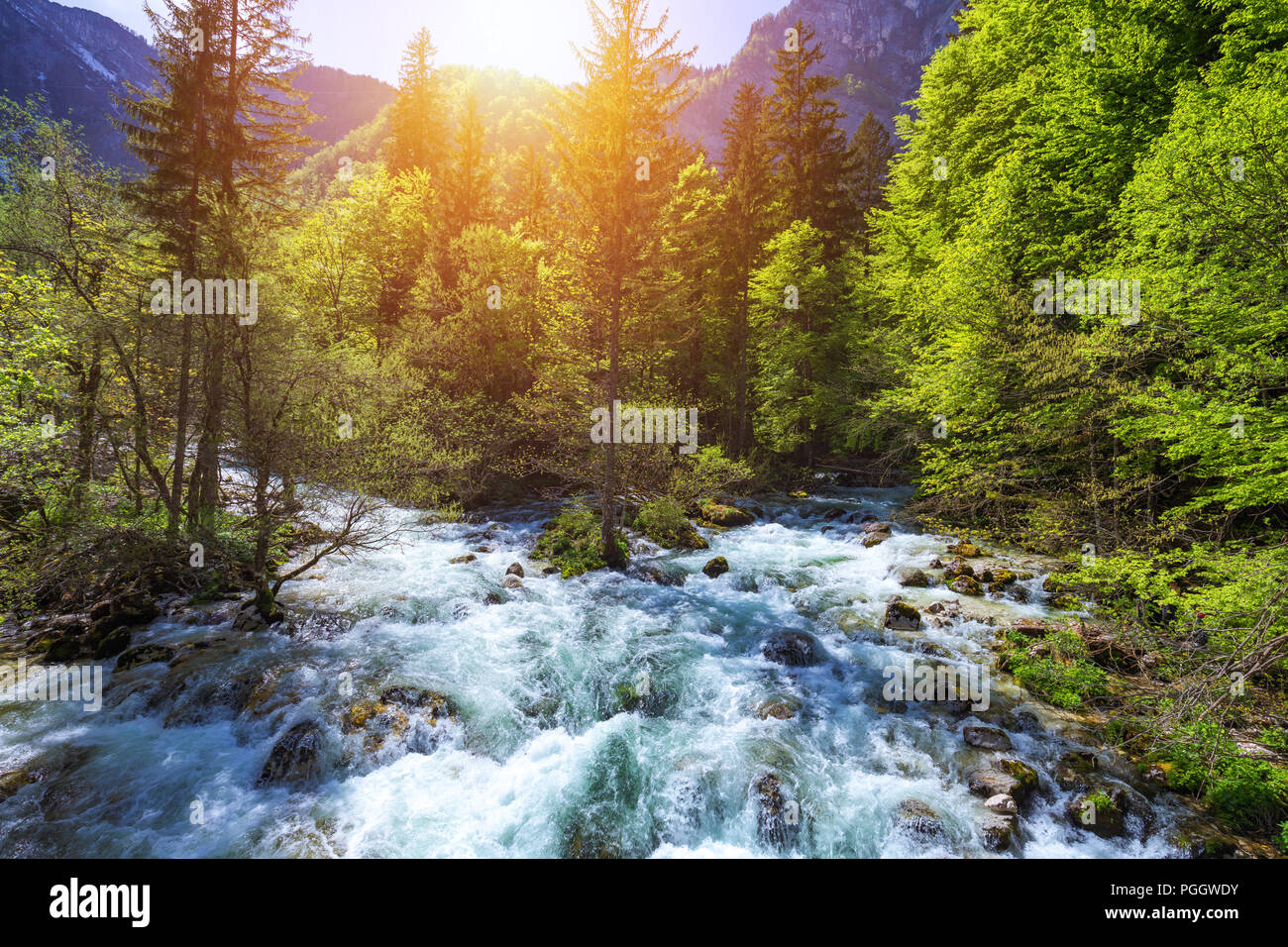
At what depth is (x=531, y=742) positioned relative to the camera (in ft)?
26.2

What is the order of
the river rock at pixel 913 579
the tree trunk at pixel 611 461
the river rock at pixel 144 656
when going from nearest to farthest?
the river rock at pixel 144 656 < the river rock at pixel 913 579 < the tree trunk at pixel 611 461

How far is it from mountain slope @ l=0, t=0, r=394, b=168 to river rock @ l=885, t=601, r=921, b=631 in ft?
442

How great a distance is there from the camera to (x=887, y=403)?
17.5 m

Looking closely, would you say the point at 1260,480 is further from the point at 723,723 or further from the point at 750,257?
the point at 750,257

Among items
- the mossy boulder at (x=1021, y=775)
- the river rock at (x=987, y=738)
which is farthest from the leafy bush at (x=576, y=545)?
the mossy boulder at (x=1021, y=775)

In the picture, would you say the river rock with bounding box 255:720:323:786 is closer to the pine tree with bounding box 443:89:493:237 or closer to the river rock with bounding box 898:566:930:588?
the river rock with bounding box 898:566:930:588

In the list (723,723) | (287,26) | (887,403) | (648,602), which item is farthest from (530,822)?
(287,26)

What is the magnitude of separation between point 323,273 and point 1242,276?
27041 mm

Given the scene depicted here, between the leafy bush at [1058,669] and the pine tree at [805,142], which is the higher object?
the pine tree at [805,142]

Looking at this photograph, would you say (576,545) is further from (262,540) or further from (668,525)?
(262,540)

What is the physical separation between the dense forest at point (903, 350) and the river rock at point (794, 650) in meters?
3.59

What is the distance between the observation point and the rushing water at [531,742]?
6172 mm

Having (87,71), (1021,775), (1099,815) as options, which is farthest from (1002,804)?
(87,71)

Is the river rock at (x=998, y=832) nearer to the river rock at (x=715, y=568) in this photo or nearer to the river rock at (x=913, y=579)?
the river rock at (x=913, y=579)
